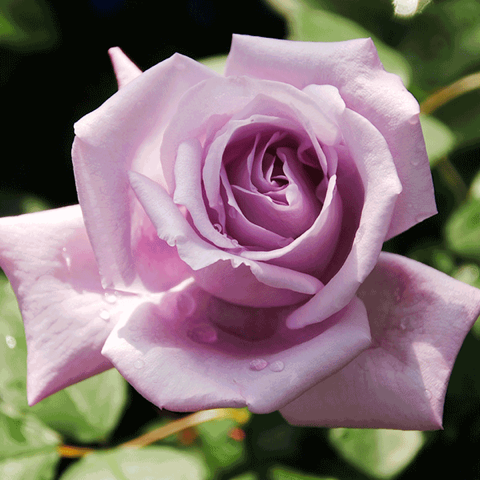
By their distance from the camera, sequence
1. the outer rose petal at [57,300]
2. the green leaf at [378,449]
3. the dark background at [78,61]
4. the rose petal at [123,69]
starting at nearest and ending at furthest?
the outer rose petal at [57,300] < the rose petal at [123,69] < the green leaf at [378,449] < the dark background at [78,61]

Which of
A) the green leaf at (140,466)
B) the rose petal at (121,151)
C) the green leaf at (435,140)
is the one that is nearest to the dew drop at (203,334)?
the rose petal at (121,151)

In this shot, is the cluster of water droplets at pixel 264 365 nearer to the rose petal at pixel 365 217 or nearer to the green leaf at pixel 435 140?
the rose petal at pixel 365 217

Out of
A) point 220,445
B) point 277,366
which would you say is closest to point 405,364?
point 277,366

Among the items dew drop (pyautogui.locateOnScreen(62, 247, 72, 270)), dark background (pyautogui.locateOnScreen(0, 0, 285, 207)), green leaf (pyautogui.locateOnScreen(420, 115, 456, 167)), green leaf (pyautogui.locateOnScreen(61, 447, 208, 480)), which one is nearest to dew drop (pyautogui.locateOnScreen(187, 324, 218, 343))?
dew drop (pyautogui.locateOnScreen(62, 247, 72, 270))

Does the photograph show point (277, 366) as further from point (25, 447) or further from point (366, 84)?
point (25, 447)

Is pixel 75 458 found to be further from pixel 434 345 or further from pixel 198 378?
pixel 434 345

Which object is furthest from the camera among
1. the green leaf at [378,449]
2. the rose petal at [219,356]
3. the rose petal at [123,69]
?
the green leaf at [378,449]

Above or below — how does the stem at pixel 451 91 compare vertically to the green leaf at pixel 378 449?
above
